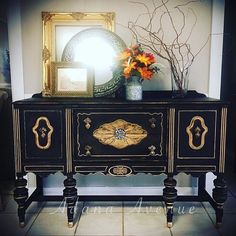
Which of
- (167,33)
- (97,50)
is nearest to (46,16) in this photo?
(97,50)

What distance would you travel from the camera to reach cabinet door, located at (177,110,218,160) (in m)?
2.25

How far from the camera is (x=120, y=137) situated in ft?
7.46

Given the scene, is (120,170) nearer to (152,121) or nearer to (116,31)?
(152,121)

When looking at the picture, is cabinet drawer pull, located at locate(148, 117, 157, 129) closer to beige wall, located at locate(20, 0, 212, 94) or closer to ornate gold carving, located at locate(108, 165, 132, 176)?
ornate gold carving, located at locate(108, 165, 132, 176)

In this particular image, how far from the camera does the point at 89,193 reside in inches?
117

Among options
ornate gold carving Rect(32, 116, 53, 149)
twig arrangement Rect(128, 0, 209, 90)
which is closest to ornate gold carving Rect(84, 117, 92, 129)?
ornate gold carving Rect(32, 116, 53, 149)

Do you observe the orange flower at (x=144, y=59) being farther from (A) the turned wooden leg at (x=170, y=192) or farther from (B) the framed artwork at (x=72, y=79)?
(A) the turned wooden leg at (x=170, y=192)

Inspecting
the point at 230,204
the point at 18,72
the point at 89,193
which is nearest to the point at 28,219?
the point at 89,193

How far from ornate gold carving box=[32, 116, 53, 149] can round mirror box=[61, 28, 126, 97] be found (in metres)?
0.56

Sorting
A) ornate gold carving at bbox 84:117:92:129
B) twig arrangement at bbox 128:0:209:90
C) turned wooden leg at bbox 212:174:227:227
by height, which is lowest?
turned wooden leg at bbox 212:174:227:227

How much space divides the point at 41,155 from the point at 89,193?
0.85m

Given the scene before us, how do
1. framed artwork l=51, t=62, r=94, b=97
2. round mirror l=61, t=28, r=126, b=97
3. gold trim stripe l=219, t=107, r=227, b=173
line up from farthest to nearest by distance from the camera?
round mirror l=61, t=28, r=126, b=97, framed artwork l=51, t=62, r=94, b=97, gold trim stripe l=219, t=107, r=227, b=173

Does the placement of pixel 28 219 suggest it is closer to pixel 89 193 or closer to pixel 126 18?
pixel 89 193

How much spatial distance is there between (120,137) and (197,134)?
0.56 metres
